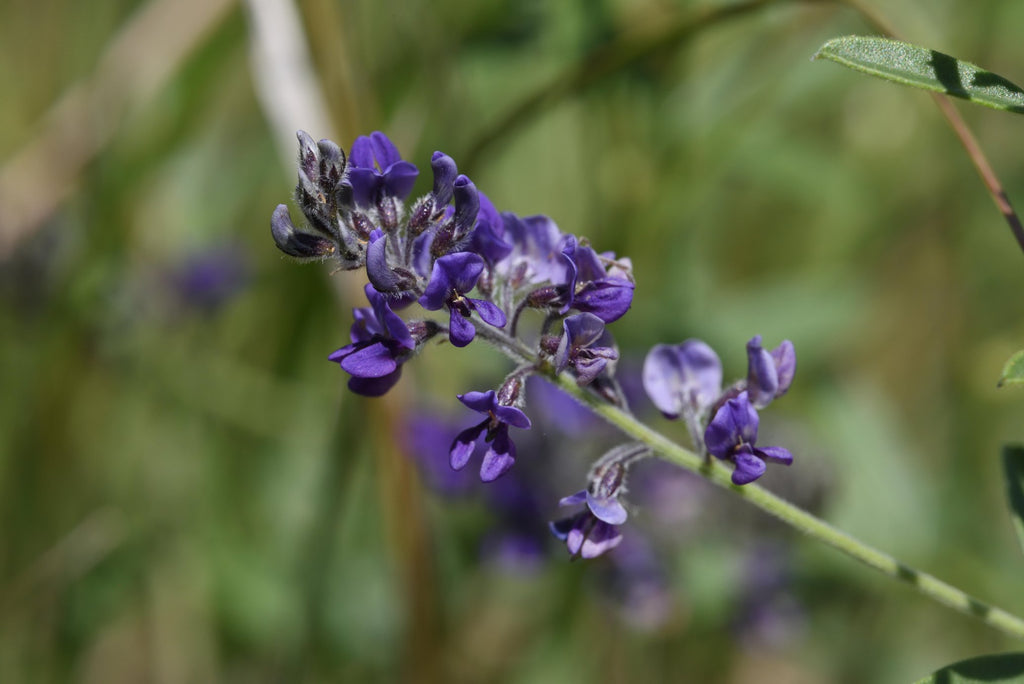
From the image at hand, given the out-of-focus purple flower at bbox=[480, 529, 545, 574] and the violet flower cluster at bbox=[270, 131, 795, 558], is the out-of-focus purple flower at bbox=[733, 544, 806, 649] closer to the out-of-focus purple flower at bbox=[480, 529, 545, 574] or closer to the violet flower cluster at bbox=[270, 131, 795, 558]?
the out-of-focus purple flower at bbox=[480, 529, 545, 574]

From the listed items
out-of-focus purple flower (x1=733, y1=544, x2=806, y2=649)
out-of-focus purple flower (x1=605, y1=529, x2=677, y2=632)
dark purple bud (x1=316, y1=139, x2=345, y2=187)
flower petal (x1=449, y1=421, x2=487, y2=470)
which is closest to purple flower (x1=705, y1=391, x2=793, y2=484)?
flower petal (x1=449, y1=421, x2=487, y2=470)

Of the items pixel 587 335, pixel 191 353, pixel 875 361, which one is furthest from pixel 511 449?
pixel 875 361

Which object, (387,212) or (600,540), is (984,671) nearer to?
(600,540)

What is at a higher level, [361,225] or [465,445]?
[361,225]

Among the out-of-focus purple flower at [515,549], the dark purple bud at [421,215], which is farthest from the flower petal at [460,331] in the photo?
the out-of-focus purple flower at [515,549]

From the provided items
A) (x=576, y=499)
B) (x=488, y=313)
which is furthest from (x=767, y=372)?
(x=488, y=313)

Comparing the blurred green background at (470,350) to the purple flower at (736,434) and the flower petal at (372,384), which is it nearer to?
the flower petal at (372,384)
